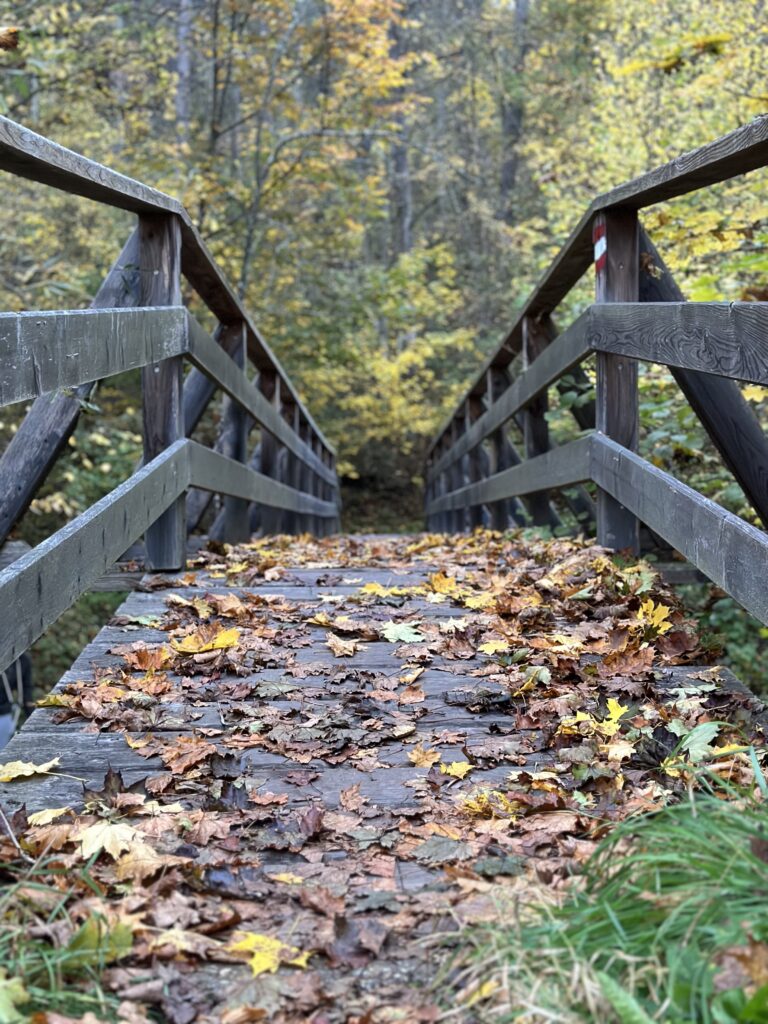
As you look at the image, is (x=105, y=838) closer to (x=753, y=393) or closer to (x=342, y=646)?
(x=342, y=646)

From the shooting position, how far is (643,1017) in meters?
1.29

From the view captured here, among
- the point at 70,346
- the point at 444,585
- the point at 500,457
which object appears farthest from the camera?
Result: the point at 500,457

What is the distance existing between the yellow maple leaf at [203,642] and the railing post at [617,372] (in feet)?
5.64

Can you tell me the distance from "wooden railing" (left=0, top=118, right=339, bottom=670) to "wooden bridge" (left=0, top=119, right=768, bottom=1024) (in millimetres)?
14

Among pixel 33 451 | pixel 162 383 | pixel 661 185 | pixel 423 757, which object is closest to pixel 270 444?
pixel 162 383

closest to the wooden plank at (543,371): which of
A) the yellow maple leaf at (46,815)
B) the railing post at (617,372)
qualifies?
the railing post at (617,372)

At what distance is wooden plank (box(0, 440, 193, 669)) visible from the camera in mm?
2305

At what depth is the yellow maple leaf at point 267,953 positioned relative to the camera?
163cm

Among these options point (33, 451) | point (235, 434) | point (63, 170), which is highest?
point (63, 170)

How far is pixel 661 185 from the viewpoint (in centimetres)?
348

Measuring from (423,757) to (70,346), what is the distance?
1.45m

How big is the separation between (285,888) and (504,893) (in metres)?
0.43

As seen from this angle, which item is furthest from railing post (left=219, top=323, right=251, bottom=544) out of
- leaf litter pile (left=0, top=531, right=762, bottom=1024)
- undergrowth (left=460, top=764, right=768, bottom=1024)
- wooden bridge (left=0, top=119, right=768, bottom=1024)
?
undergrowth (left=460, top=764, right=768, bottom=1024)

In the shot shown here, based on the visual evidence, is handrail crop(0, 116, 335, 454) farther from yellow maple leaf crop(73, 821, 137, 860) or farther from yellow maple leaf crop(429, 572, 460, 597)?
yellow maple leaf crop(429, 572, 460, 597)
